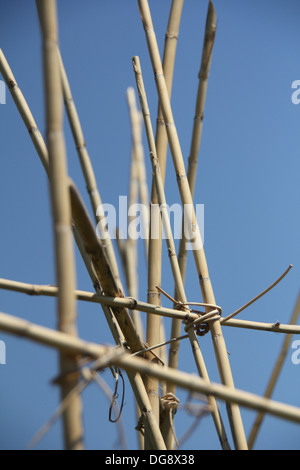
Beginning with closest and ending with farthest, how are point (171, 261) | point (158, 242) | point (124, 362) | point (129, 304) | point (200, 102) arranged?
point (124, 362)
point (129, 304)
point (171, 261)
point (158, 242)
point (200, 102)

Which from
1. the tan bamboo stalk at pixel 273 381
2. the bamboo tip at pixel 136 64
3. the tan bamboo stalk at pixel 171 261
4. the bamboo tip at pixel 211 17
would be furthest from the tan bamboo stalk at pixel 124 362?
the bamboo tip at pixel 211 17

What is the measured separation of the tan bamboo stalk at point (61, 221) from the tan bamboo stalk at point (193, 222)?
464 mm

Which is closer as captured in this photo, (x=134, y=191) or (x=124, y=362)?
(x=124, y=362)

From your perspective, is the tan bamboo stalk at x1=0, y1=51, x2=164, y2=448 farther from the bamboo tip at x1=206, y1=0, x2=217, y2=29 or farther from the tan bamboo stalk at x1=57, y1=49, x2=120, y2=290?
the bamboo tip at x1=206, y1=0, x2=217, y2=29

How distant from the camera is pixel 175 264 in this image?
1156 millimetres

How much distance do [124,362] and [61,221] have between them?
0.18 m

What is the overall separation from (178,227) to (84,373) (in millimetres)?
806

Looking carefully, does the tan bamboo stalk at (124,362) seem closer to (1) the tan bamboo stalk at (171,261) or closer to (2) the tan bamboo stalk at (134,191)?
(1) the tan bamboo stalk at (171,261)

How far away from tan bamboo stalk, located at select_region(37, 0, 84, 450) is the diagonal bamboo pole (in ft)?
2.14

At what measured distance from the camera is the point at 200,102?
4.69ft

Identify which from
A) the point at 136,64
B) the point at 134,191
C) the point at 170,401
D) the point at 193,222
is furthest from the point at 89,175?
the point at 170,401

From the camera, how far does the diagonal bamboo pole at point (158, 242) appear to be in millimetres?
1293

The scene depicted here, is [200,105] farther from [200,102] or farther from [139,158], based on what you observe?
[139,158]

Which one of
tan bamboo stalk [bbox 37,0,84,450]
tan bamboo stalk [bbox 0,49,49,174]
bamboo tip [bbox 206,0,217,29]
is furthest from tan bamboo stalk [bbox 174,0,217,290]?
tan bamboo stalk [bbox 37,0,84,450]
